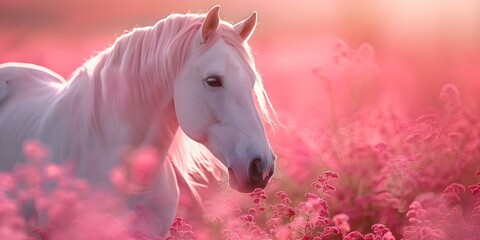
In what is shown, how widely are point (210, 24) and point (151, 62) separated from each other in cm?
31

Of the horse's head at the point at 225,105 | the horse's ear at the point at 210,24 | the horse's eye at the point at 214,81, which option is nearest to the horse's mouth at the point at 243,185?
the horse's head at the point at 225,105

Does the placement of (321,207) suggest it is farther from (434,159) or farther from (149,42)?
(434,159)

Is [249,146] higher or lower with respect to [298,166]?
A: higher

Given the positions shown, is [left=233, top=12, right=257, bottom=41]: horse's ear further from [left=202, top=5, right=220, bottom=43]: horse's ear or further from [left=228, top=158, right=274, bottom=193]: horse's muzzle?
[left=228, top=158, right=274, bottom=193]: horse's muzzle

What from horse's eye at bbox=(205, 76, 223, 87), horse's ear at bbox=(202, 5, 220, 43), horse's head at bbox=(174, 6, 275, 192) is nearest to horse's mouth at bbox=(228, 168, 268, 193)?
horse's head at bbox=(174, 6, 275, 192)

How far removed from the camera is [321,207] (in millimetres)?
3262

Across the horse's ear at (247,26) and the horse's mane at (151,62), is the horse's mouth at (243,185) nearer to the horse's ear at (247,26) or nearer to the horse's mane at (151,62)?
the horse's mane at (151,62)

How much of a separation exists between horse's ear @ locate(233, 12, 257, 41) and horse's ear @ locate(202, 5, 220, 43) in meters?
0.17

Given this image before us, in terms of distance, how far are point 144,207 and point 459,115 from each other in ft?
8.95

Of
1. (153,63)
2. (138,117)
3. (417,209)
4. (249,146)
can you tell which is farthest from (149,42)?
(417,209)

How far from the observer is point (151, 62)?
3141 mm

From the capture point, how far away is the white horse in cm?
292

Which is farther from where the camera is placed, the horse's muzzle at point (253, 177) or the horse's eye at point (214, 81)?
the horse's eye at point (214, 81)

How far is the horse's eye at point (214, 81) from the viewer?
295cm
